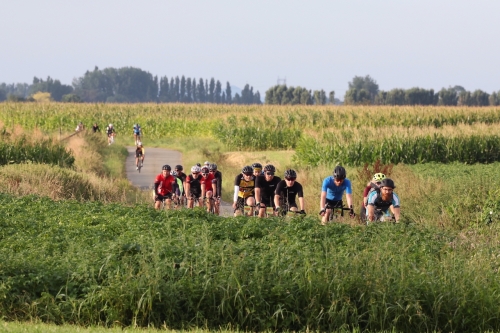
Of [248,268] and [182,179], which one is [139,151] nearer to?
[182,179]

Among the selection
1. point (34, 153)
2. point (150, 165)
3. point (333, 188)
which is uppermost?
point (333, 188)

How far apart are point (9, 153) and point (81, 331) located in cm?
2382

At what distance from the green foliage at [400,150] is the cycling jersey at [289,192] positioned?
17.3 m

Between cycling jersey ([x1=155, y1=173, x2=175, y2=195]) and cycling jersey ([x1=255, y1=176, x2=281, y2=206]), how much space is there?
129 inches

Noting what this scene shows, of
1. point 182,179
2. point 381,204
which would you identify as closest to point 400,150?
point 182,179

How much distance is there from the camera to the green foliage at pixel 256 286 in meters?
11.2

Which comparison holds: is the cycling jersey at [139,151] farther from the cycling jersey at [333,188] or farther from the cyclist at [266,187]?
the cycling jersey at [333,188]

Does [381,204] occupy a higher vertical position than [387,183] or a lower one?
lower

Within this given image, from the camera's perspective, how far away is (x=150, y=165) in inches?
1719

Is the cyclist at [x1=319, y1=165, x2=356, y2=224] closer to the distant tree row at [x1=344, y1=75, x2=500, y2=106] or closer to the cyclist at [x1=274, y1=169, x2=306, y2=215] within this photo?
the cyclist at [x1=274, y1=169, x2=306, y2=215]

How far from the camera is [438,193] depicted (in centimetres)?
2172

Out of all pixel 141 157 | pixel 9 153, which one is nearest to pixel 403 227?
pixel 9 153

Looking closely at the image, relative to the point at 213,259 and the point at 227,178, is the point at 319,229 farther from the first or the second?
the point at 227,178

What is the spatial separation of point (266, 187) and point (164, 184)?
3434 mm
